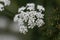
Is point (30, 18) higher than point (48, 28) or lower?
higher

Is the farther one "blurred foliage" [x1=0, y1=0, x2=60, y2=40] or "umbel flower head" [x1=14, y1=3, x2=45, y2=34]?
"blurred foliage" [x1=0, y1=0, x2=60, y2=40]

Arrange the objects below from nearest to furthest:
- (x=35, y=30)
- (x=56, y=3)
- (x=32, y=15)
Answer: (x=32, y=15) < (x=35, y=30) < (x=56, y=3)

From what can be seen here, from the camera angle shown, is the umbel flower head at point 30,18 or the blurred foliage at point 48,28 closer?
the umbel flower head at point 30,18

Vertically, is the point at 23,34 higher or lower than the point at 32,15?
lower

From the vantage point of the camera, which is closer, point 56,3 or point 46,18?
point 46,18

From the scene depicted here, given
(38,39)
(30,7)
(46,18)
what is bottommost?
(38,39)

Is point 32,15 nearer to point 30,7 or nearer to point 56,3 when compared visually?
point 30,7

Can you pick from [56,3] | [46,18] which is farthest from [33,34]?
[56,3]

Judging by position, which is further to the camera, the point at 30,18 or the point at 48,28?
the point at 48,28

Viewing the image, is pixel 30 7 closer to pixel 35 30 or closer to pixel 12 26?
pixel 35 30

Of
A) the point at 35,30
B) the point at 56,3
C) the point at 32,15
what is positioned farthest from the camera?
the point at 56,3
